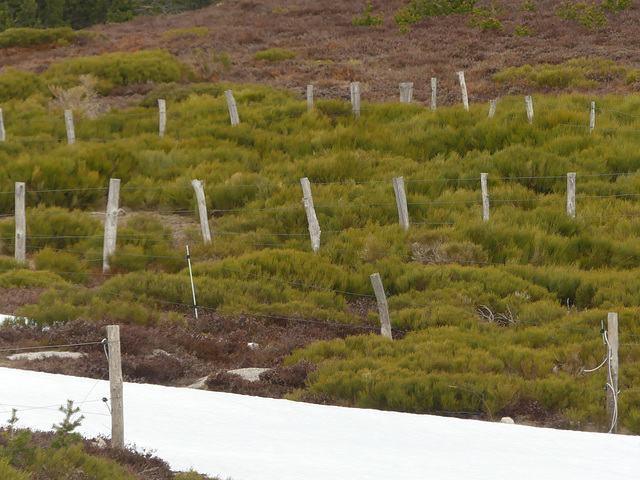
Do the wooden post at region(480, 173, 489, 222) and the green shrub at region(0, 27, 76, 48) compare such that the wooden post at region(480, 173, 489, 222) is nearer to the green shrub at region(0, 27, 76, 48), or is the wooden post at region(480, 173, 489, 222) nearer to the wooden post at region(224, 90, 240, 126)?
the wooden post at region(224, 90, 240, 126)

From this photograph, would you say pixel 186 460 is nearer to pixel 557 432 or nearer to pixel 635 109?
pixel 557 432

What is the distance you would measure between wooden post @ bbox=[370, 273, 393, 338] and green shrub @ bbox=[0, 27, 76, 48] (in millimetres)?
27537

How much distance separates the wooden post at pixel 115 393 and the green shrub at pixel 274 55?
23.6 metres

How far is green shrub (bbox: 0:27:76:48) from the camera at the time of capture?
106ft

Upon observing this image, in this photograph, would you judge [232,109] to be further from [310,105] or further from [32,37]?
[32,37]

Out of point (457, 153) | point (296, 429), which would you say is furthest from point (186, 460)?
point (457, 153)

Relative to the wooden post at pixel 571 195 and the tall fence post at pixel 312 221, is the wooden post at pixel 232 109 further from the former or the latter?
the wooden post at pixel 571 195

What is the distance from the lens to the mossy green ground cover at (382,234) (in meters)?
8.59

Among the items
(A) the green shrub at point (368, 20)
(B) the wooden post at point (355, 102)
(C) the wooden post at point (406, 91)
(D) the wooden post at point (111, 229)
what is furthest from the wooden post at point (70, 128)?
(A) the green shrub at point (368, 20)

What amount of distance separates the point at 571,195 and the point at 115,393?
948 centimetres

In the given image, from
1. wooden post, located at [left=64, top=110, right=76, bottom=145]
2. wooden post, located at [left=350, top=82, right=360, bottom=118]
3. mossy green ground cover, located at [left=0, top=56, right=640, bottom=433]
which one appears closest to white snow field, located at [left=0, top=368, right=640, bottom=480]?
mossy green ground cover, located at [left=0, top=56, right=640, bottom=433]

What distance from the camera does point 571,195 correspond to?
42.9 ft

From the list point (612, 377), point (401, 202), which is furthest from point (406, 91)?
point (612, 377)

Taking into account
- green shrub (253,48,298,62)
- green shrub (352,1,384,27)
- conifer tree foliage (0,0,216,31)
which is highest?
conifer tree foliage (0,0,216,31)
